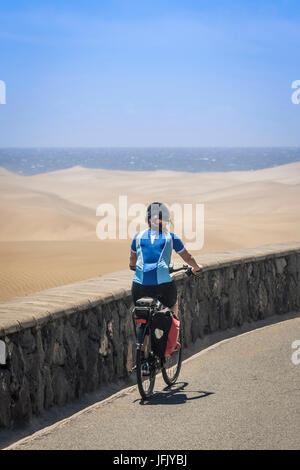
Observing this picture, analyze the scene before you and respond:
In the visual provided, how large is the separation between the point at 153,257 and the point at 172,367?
1.27m

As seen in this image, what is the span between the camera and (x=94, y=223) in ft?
143

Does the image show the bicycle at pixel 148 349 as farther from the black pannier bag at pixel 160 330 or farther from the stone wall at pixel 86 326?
the stone wall at pixel 86 326

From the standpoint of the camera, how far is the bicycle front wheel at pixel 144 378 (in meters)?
7.11

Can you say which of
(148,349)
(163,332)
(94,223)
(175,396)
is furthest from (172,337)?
(94,223)

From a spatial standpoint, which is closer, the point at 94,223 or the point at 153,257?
the point at 153,257

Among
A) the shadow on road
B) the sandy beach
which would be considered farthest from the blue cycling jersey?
the sandy beach

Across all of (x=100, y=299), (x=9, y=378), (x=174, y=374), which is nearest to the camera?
(x=9, y=378)

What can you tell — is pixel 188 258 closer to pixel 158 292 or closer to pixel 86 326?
pixel 158 292

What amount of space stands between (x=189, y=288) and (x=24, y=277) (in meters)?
12.8

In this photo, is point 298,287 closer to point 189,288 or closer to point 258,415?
point 189,288
